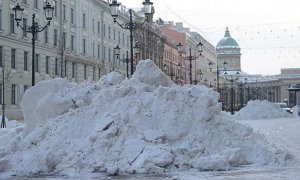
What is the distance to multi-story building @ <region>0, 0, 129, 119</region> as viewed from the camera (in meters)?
37.8

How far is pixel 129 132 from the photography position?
11.9 meters

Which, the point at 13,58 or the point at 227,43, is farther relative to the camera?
the point at 227,43

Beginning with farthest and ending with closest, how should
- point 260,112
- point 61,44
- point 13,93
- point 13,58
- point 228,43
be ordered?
1. point 228,43
2. point 260,112
3. point 61,44
4. point 13,58
5. point 13,93

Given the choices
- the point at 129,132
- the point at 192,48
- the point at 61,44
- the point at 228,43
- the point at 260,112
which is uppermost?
the point at 228,43

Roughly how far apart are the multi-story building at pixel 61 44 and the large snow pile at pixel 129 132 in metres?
22.9

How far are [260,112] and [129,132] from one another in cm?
3600

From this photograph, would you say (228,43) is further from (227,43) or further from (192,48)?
(192,48)

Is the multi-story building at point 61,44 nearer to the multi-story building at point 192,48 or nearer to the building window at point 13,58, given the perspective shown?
the building window at point 13,58

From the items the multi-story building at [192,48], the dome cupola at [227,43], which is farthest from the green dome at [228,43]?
the multi-story building at [192,48]

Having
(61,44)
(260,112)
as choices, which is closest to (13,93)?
(61,44)

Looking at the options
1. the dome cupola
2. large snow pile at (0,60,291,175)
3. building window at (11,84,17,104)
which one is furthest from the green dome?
large snow pile at (0,60,291,175)

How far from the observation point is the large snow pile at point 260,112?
45.4m

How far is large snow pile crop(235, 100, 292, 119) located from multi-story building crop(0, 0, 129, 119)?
1510 cm

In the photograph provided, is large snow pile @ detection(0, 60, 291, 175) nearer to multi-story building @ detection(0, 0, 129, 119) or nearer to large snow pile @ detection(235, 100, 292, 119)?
multi-story building @ detection(0, 0, 129, 119)
